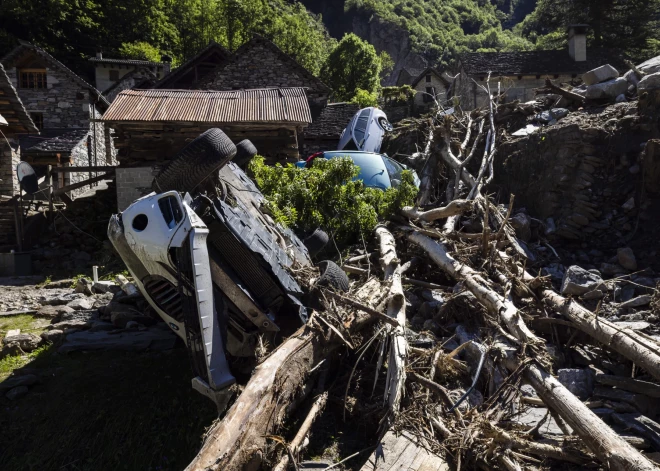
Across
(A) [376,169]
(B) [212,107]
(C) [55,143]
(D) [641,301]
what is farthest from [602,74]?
(C) [55,143]

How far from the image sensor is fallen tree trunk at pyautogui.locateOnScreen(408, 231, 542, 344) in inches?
226

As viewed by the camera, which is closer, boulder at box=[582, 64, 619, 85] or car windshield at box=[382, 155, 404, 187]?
car windshield at box=[382, 155, 404, 187]

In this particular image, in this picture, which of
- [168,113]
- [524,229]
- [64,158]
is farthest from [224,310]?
[64,158]

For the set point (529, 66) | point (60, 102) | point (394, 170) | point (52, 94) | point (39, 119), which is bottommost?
point (394, 170)

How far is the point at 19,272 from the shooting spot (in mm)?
12773

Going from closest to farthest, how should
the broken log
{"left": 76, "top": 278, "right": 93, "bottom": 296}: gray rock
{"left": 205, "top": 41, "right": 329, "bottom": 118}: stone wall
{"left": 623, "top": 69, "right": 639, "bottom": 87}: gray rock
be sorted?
the broken log → {"left": 76, "top": 278, "right": 93, "bottom": 296}: gray rock → {"left": 623, "top": 69, "right": 639, "bottom": 87}: gray rock → {"left": 205, "top": 41, "right": 329, "bottom": 118}: stone wall

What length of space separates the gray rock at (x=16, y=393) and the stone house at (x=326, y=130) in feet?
48.2

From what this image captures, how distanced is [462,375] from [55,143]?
73.4ft

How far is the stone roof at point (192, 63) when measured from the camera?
78.4ft

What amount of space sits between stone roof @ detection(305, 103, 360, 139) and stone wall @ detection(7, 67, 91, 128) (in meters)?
10.8

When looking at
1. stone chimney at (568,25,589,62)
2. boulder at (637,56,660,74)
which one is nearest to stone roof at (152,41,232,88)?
boulder at (637,56,660,74)

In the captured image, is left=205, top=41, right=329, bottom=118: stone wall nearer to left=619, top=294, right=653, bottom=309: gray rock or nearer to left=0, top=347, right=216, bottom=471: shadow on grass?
left=619, top=294, right=653, bottom=309: gray rock

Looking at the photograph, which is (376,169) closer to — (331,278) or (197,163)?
(331,278)

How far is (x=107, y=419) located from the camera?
5551 mm
